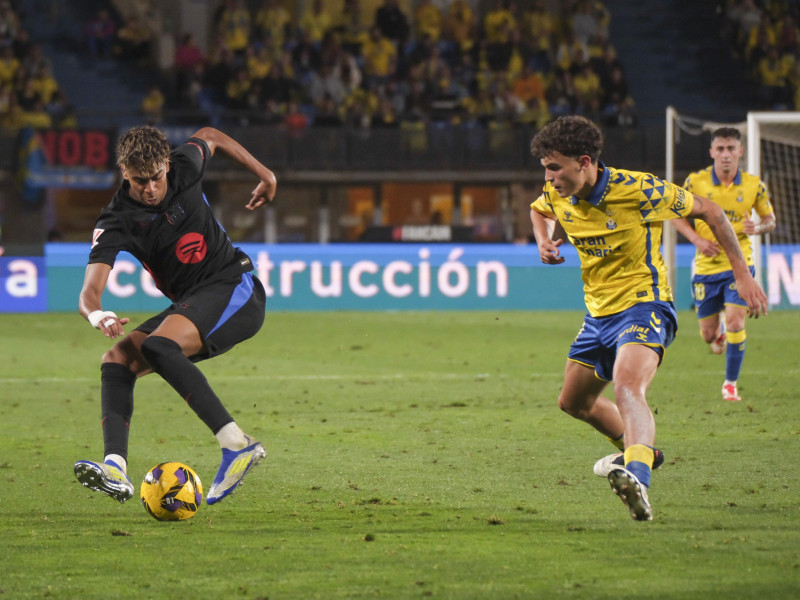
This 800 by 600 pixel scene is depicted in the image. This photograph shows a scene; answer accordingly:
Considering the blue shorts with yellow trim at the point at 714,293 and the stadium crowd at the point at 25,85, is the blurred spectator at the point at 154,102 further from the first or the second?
the blue shorts with yellow trim at the point at 714,293

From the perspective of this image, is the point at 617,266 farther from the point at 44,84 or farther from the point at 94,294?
the point at 44,84

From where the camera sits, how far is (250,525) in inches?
198

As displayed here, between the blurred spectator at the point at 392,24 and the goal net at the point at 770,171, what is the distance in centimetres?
644

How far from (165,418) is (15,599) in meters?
4.82

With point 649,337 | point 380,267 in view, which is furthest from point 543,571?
point 380,267

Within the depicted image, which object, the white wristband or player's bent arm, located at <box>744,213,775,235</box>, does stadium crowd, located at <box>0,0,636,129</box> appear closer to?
player's bent arm, located at <box>744,213,775,235</box>

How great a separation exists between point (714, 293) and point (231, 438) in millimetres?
5601

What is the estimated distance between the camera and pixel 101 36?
24.5m

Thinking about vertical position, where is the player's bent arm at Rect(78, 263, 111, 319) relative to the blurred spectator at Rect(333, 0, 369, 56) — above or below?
below

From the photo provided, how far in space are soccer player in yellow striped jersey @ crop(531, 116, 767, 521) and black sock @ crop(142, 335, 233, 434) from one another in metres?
1.68

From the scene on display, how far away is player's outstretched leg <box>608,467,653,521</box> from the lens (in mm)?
4465

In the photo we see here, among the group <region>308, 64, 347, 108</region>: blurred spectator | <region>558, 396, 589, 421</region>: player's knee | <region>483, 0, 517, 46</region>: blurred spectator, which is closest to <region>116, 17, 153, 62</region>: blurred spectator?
<region>308, 64, 347, 108</region>: blurred spectator

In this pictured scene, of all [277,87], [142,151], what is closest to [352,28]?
[277,87]

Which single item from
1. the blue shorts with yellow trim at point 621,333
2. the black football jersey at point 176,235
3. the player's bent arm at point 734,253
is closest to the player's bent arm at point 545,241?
the blue shorts with yellow trim at point 621,333
